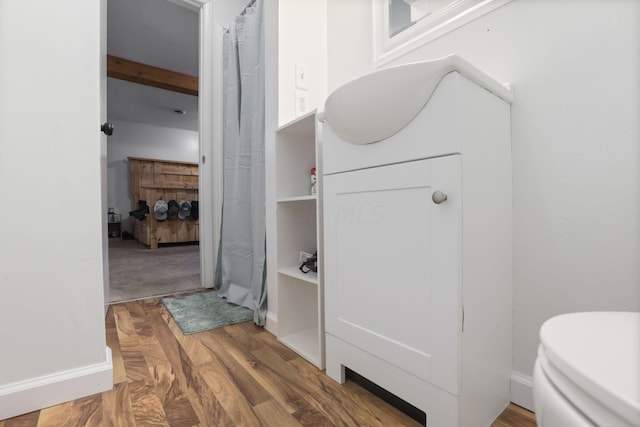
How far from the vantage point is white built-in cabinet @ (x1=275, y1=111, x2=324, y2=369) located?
1354 millimetres

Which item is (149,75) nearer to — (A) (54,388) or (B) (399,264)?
(A) (54,388)

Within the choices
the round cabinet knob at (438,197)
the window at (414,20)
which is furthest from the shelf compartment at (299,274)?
the window at (414,20)

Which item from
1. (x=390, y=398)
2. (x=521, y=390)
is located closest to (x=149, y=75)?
(x=390, y=398)

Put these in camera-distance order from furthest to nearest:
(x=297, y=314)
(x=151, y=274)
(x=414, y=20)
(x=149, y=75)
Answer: (x=149, y=75) < (x=151, y=274) < (x=297, y=314) < (x=414, y=20)

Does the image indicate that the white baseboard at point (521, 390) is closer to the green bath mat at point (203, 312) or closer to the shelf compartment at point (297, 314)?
the shelf compartment at point (297, 314)

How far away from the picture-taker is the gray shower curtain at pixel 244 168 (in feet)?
5.42

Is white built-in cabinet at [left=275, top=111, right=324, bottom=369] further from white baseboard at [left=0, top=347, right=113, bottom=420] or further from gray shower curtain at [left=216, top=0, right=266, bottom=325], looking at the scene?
white baseboard at [left=0, top=347, right=113, bottom=420]

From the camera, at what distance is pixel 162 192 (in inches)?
179

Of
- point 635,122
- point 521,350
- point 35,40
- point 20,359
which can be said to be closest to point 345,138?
point 635,122

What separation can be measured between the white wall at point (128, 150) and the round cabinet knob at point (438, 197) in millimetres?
6153

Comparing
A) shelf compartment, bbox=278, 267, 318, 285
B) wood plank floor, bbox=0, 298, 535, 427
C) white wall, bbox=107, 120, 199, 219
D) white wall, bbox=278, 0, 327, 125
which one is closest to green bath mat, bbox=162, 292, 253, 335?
wood plank floor, bbox=0, 298, 535, 427

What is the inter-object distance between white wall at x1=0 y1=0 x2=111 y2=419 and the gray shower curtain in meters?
0.78

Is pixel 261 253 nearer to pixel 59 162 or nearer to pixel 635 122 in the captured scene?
pixel 59 162

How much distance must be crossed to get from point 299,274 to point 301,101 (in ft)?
2.92
